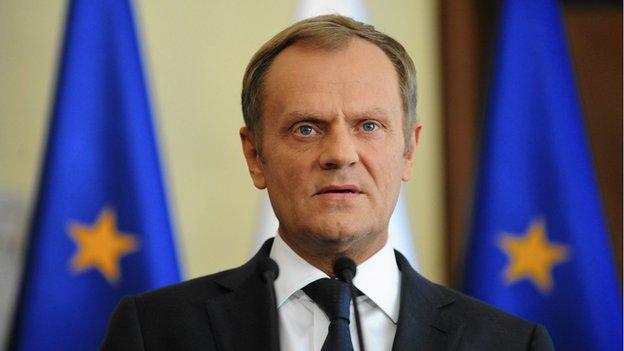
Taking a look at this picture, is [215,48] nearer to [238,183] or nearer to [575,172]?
[238,183]

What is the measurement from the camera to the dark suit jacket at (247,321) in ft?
5.80

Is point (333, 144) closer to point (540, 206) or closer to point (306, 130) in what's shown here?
point (306, 130)

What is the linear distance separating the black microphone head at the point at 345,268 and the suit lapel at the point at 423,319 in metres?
0.22

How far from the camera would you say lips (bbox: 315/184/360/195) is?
Answer: 5.70 feet

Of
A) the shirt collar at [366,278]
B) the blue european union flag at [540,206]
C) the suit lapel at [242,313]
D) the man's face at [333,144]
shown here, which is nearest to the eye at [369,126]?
the man's face at [333,144]

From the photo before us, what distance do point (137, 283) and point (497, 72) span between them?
A: 4.44 feet

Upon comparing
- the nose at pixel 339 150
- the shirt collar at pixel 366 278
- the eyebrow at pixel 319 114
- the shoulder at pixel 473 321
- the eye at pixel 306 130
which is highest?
the eyebrow at pixel 319 114

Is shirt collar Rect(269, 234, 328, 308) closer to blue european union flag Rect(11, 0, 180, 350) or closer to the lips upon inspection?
the lips

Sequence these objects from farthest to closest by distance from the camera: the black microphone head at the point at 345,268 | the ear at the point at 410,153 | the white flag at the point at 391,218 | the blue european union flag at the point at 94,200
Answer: the white flag at the point at 391,218
the blue european union flag at the point at 94,200
the ear at the point at 410,153
the black microphone head at the point at 345,268

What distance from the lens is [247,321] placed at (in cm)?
179

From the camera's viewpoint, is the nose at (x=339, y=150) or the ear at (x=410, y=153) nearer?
the nose at (x=339, y=150)

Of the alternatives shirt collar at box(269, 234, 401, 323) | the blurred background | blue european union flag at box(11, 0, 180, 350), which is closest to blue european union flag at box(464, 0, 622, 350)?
the blurred background

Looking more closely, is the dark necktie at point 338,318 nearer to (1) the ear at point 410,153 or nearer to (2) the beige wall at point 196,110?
(1) the ear at point 410,153

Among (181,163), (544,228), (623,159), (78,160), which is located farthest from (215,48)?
(623,159)
